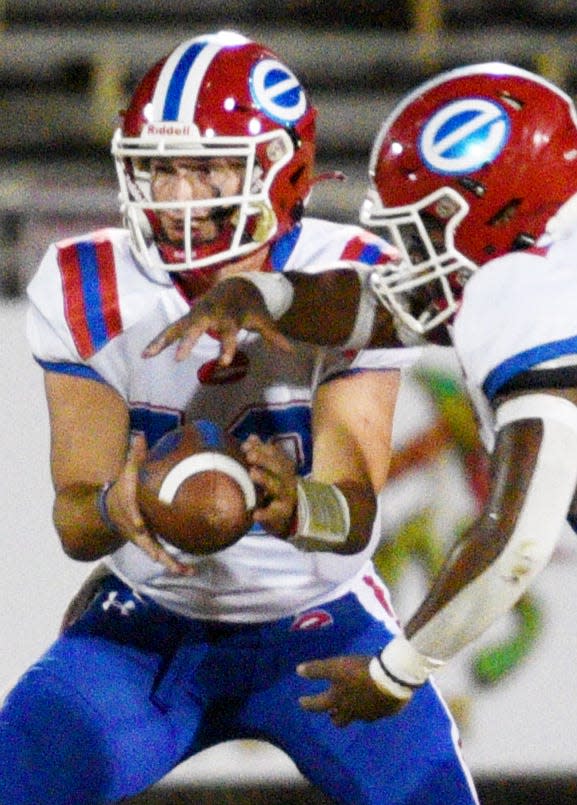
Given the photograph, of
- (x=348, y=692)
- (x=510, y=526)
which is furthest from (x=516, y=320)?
(x=348, y=692)

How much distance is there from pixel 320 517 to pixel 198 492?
0.48ft

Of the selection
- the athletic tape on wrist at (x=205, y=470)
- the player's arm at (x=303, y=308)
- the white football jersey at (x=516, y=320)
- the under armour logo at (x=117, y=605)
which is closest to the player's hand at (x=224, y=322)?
the player's arm at (x=303, y=308)

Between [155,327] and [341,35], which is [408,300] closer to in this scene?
[155,327]

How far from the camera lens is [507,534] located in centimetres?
196

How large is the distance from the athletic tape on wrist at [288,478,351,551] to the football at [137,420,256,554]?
55mm

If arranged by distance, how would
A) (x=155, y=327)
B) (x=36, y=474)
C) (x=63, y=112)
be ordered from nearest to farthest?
(x=155, y=327) → (x=36, y=474) → (x=63, y=112)

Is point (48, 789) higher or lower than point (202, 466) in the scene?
lower

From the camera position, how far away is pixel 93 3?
5.59 meters

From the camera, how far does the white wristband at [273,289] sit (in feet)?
7.42

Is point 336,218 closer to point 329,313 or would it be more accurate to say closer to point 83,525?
point 329,313

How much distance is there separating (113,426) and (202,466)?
0.31 metres

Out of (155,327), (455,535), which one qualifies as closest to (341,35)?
(455,535)

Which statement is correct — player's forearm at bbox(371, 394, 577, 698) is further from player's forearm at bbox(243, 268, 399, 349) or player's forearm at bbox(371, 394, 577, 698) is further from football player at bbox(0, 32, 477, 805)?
player's forearm at bbox(243, 268, 399, 349)

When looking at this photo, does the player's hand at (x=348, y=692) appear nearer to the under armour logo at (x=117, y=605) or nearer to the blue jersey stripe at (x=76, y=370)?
the under armour logo at (x=117, y=605)
